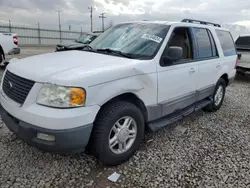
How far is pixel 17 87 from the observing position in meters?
2.48

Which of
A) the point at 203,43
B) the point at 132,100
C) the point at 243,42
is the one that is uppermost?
the point at 243,42

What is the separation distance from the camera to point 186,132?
12.8 ft

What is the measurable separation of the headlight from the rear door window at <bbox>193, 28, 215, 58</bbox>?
2.56 m

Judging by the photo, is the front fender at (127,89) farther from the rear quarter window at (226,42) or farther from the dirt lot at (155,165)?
the rear quarter window at (226,42)

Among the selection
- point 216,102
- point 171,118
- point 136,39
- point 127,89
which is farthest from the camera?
A: point 216,102

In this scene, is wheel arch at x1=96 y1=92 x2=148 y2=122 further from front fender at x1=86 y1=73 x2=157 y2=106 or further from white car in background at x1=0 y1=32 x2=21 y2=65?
white car in background at x1=0 y1=32 x2=21 y2=65

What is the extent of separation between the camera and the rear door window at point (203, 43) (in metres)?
3.99

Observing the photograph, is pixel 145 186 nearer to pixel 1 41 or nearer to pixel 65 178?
pixel 65 178

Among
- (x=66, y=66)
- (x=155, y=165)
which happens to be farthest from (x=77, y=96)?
(x=155, y=165)

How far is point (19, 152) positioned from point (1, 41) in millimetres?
6437

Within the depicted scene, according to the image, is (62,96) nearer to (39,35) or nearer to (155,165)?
(155,165)

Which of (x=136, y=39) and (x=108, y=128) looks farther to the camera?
(x=136, y=39)

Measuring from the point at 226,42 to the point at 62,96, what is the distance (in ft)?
13.8

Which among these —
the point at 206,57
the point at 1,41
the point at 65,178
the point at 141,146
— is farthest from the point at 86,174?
the point at 1,41
